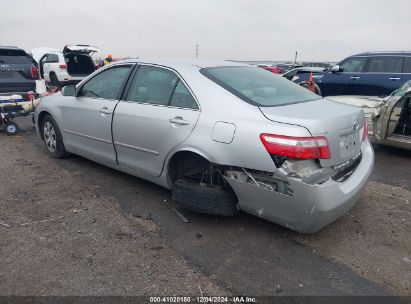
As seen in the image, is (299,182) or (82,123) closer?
(299,182)

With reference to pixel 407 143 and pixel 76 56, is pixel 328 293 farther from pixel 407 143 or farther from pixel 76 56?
pixel 76 56

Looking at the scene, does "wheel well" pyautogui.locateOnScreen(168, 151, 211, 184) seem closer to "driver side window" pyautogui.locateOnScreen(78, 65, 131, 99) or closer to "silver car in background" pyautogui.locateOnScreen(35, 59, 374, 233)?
"silver car in background" pyautogui.locateOnScreen(35, 59, 374, 233)

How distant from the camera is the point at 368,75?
8.48 metres

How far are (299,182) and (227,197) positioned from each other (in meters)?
0.71

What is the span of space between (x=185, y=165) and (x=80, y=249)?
1246mm

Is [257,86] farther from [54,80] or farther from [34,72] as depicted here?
[54,80]

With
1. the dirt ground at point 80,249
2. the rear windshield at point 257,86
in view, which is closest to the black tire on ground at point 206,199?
the dirt ground at point 80,249

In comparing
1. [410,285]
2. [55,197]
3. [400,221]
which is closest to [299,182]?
[410,285]

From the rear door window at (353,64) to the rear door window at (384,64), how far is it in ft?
0.56

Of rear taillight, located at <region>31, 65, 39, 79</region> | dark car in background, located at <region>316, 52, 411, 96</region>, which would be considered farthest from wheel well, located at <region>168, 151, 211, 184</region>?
dark car in background, located at <region>316, 52, 411, 96</region>

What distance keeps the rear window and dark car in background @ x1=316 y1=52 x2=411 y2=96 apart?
7.44 metres

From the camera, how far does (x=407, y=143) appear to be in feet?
17.9

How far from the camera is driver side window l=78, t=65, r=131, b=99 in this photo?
4.08 m

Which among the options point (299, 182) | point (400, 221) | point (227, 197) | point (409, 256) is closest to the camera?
point (299, 182)
